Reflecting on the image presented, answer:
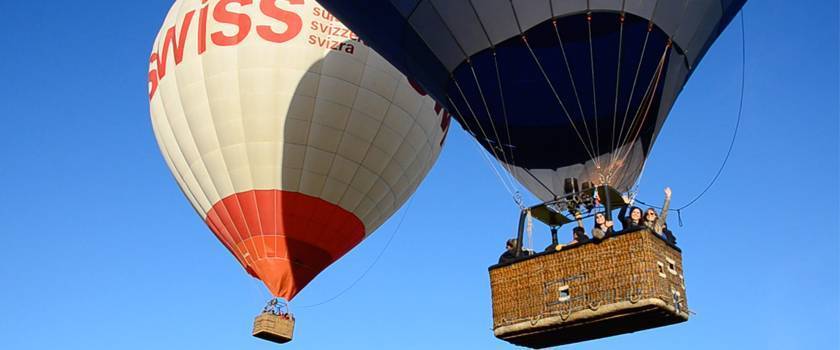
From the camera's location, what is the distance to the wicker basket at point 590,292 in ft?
19.9

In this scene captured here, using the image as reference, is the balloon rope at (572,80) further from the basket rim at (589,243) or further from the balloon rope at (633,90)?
the basket rim at (589,243)

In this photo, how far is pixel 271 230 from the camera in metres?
13.4

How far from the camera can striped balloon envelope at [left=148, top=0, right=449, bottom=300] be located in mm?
13078

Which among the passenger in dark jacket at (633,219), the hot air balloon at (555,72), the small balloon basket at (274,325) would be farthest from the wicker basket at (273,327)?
the passenger in dark jacket at (633,219)

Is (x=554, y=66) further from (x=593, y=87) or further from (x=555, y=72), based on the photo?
(x=593, y=87)

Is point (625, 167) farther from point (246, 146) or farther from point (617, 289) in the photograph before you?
point (246, 146)

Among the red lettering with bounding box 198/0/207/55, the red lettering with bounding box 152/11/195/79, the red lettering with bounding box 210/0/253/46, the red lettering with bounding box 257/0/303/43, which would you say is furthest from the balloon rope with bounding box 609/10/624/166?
the red lettering with bounding box 152/11/195/79

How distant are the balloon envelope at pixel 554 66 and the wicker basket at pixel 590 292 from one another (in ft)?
4.67

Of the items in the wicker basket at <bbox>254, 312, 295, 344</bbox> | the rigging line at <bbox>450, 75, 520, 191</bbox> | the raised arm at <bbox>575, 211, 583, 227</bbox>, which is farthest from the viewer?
the wicker basket at <bbox>254, 312, 295, 344</bbox>

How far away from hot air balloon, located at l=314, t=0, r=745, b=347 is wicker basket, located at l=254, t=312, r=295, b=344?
19.0 ft

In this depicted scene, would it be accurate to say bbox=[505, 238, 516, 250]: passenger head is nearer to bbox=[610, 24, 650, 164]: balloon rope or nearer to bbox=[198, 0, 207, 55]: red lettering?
bbox=[610, 24, 650, 164]: balloon rope

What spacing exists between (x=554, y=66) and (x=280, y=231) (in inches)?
267

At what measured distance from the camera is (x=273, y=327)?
12.9m

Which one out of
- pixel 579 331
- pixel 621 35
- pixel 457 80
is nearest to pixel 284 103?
pixel 457 80
